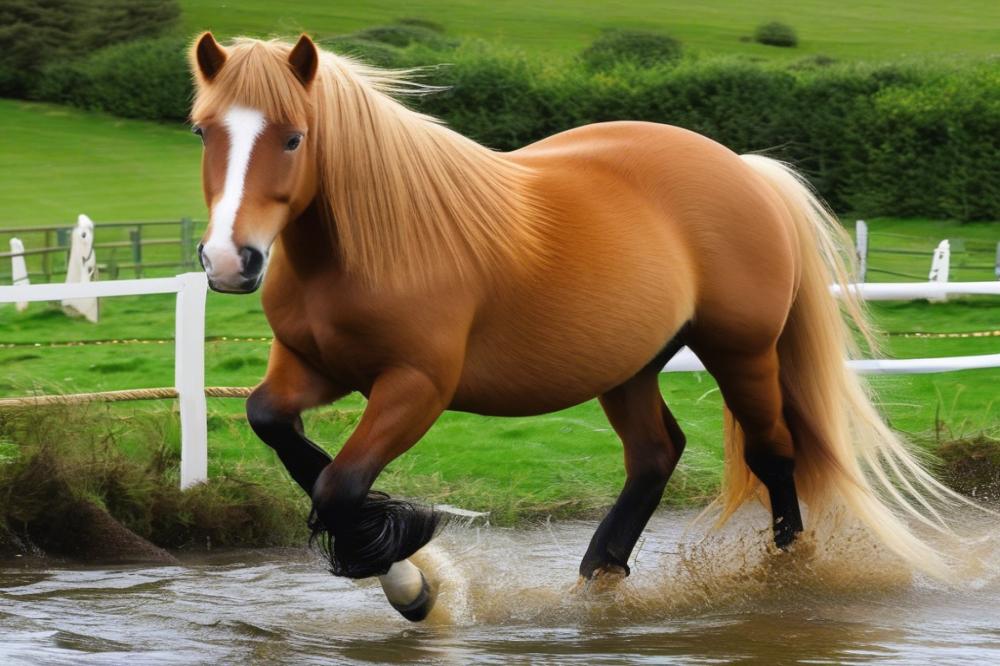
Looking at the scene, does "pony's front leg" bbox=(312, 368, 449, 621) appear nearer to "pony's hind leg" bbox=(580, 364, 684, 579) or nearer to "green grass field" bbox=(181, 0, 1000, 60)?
"pony's hind leg" bbox=(580, 364, 684, 579)

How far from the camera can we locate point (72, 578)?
5.20m

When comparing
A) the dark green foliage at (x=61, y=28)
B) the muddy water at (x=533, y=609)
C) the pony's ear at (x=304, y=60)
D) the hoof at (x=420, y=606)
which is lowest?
the muddy water at (x=533, y=609)

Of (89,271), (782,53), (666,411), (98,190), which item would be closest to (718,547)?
(666,411)

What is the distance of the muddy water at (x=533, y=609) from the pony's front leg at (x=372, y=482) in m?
0.29

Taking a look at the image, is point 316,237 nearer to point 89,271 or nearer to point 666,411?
point 666,411

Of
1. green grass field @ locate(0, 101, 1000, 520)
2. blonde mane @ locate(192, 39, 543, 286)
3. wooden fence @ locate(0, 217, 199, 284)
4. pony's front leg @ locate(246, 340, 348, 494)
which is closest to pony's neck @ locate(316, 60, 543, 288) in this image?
blonde mane @ locate(192, 39, 543, 286)

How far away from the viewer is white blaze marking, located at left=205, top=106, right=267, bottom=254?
3.54 meters

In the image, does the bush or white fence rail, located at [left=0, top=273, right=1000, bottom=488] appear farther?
the bush

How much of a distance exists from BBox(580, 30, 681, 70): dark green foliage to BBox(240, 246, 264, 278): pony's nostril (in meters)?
23.1

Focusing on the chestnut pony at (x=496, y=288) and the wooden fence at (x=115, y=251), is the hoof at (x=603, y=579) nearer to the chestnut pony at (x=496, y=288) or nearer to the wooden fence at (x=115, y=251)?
the chestnut pony at (x=496, y=288)

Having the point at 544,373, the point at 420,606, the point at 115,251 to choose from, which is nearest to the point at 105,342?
the point at 420,606

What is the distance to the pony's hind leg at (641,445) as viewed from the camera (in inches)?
207

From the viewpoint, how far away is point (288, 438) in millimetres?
4348

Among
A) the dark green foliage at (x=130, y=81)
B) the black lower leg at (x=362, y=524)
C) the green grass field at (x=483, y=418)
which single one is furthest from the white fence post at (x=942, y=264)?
the dark green foliage at (x=130, y=81)
